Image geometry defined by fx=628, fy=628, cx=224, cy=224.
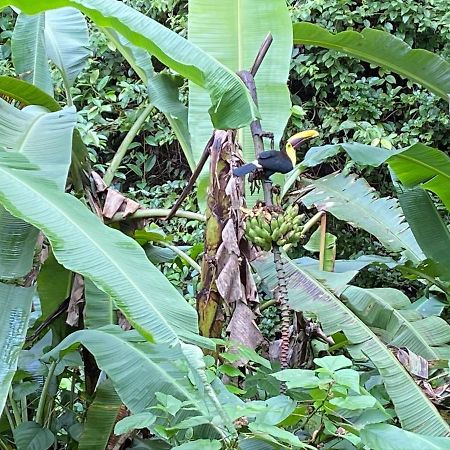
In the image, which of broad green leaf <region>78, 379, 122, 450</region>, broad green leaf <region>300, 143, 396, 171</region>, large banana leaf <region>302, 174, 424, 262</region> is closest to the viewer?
broad green leaf <region>78, 379, 122, 450</region>

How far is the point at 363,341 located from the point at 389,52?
81 cm

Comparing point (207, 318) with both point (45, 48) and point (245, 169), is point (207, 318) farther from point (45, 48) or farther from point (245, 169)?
point (45, 48)

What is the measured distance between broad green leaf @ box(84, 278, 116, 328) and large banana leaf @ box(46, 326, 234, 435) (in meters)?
0.14

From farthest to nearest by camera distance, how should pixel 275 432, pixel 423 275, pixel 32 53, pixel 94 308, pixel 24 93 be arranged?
pixel 32 53, pixel 423 275, pixel 24 93, pixel 94 308, pixel 275 432

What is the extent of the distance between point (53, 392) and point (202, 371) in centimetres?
59

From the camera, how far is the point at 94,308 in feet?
3.63

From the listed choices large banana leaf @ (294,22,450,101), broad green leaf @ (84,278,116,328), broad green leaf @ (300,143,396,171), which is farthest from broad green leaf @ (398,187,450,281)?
broad green leaf @ (84,278,116,328)

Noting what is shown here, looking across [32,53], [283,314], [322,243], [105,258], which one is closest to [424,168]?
[322,243]

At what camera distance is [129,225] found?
129cm

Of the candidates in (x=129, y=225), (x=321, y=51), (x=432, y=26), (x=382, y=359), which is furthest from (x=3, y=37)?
(x=382, y=359)

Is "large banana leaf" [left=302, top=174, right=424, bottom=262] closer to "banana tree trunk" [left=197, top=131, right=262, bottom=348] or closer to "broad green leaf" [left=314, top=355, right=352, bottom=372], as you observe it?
"banana tree trunk" [left=197, top=131, right=262, bottom=348]

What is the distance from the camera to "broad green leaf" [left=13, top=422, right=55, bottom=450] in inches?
39.5

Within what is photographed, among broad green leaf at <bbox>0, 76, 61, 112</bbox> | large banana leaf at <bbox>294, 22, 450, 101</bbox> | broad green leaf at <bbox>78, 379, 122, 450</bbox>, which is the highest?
large banana leaf at <bbox>294, 22, 450, 101</bbox>

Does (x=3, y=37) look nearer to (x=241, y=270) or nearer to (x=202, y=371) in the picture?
(x=241, y=270)
